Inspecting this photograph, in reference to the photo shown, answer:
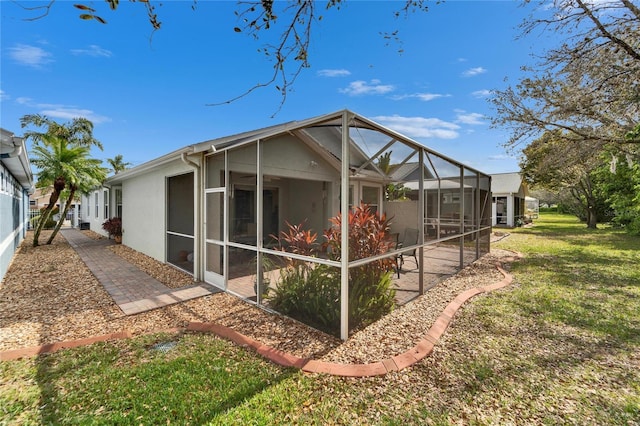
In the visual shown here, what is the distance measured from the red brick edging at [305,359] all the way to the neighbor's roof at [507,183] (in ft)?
70.9

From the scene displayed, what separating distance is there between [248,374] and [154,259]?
291 inches

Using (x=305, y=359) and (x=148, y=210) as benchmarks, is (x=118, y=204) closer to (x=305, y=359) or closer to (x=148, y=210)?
(x=148, y=210)

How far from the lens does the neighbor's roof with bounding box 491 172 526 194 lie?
71.8 ft

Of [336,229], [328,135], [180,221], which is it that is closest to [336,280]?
[336,229]

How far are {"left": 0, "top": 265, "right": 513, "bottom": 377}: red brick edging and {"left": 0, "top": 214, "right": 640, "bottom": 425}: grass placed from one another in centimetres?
11

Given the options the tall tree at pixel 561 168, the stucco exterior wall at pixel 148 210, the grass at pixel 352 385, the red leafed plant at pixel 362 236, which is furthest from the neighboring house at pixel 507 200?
the stucco exterior wall at pixel 148 210

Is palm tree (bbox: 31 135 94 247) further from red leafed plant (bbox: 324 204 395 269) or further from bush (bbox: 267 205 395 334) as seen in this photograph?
red leafed plant (bbox: 324 204 395 269)

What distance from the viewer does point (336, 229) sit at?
4316mm

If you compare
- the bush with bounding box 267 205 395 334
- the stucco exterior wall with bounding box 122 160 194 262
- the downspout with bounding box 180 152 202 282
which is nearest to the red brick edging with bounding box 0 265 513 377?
the bush with bounding box 267 205 395 334

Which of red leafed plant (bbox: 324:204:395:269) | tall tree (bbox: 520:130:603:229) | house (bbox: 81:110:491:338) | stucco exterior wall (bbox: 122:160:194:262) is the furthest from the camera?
tall tree (bbox: 520:130:603:229)

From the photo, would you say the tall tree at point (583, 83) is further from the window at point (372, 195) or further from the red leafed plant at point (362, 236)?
the red leafed plant at point (362, 236)

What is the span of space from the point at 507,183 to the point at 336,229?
2417 centimetres

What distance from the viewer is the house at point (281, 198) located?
4.64m

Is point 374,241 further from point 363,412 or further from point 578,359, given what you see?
point 578,359
